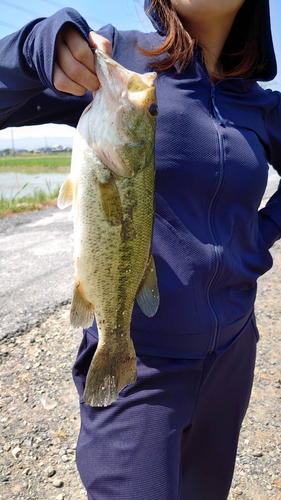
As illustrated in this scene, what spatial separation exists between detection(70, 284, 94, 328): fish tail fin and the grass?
9.55 m

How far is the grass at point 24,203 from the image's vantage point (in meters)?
11.2

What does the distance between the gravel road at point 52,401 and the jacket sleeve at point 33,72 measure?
2136 mm

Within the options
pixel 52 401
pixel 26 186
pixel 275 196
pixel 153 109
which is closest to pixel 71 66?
pixel 153 109

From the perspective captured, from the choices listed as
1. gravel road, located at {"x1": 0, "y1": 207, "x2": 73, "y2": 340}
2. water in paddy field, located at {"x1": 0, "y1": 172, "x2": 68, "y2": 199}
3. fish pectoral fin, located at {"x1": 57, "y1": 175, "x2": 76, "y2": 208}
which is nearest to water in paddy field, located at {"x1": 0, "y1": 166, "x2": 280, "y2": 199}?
water in paddy field, located at {"x1": 0, "y1": 172, "x2": 68, "y2": 199}

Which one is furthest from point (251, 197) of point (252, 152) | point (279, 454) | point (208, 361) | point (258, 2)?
point (279, 454)

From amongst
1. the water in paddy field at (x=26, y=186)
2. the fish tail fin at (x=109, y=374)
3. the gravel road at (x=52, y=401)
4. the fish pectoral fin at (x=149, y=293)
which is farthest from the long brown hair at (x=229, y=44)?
the water in paddy field at (x=26, y=186)

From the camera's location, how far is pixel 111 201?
1.41 meters

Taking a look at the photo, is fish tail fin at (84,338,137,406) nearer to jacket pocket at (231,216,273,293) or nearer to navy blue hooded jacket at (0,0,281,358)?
navy blue hooded jacket at (0,0,281,358)

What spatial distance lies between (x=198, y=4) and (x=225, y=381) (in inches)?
61.6

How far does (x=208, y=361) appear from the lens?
1.68 m

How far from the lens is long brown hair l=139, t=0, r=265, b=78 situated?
162cm

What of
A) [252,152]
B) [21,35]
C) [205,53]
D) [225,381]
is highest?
[21,35]

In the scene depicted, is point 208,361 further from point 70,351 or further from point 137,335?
point 70,351

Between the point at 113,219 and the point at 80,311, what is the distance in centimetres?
36
